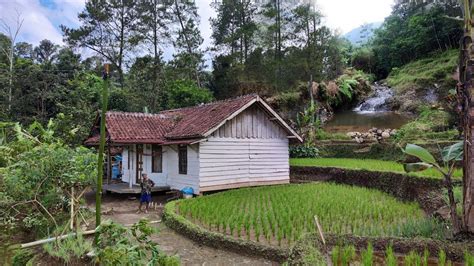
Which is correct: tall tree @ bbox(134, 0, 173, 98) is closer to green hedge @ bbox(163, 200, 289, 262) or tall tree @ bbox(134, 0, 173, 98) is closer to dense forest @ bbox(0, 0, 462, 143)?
dense forest @ bbox(0, 0, 462, 143)

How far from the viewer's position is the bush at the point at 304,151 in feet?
74.5

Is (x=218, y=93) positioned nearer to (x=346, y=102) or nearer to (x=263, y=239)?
(x=346, y=102)

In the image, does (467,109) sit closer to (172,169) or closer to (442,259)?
(442,259)

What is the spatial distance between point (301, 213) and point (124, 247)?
630cm

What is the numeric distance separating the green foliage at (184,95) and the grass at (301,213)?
45.9ft

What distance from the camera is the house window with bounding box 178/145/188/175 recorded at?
14.9 metres

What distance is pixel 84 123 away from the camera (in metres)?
23.1

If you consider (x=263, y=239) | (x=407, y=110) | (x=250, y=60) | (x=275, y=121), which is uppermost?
(x=250, y=60)

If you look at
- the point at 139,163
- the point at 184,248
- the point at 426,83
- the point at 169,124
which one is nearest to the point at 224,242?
the point at 184,248

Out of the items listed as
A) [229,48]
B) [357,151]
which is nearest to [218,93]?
[229,48]

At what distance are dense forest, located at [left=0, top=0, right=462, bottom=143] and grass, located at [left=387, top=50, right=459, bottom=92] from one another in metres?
6.05

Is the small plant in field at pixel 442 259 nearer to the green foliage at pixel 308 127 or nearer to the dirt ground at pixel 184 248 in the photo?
the dirt ground at pixel 184 248

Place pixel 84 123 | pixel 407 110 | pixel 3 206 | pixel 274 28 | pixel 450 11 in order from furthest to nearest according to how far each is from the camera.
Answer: pixel 450 11 < pixel 407 110 < pixel 274 28 < pixel 84 123 < pixel 3 206

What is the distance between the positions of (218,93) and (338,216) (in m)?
23.8
